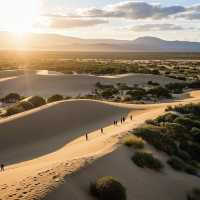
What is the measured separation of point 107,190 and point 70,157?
5163mm

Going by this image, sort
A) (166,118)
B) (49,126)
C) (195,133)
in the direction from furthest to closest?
(49,126) → (166,118) → (195,133)

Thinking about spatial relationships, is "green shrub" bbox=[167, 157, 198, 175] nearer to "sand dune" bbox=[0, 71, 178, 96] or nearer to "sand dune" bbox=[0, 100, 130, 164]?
"sand dune" bbox=[0, 100, 130, 164]

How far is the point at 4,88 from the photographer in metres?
56.7

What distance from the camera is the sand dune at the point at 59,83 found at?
5512 cm

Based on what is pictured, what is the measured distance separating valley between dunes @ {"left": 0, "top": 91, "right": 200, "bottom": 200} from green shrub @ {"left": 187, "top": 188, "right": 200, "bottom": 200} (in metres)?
0.25

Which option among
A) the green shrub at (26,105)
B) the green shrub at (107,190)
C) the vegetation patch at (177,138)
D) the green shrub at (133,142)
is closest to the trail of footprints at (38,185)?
the green shrub at (107,190)

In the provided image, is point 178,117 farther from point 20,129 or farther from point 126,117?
point 20,129

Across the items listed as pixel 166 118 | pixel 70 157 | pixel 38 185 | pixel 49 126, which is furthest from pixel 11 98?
pixel 38 185

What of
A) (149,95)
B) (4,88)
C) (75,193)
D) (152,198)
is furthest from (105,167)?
(4,88)

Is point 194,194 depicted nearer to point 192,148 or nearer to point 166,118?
point 192,148

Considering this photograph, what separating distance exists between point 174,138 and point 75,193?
1043cm

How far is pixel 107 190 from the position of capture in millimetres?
13375

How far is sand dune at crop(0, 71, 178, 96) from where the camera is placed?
181 ft

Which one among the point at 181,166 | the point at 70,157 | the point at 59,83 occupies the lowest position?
the point at 59,83
